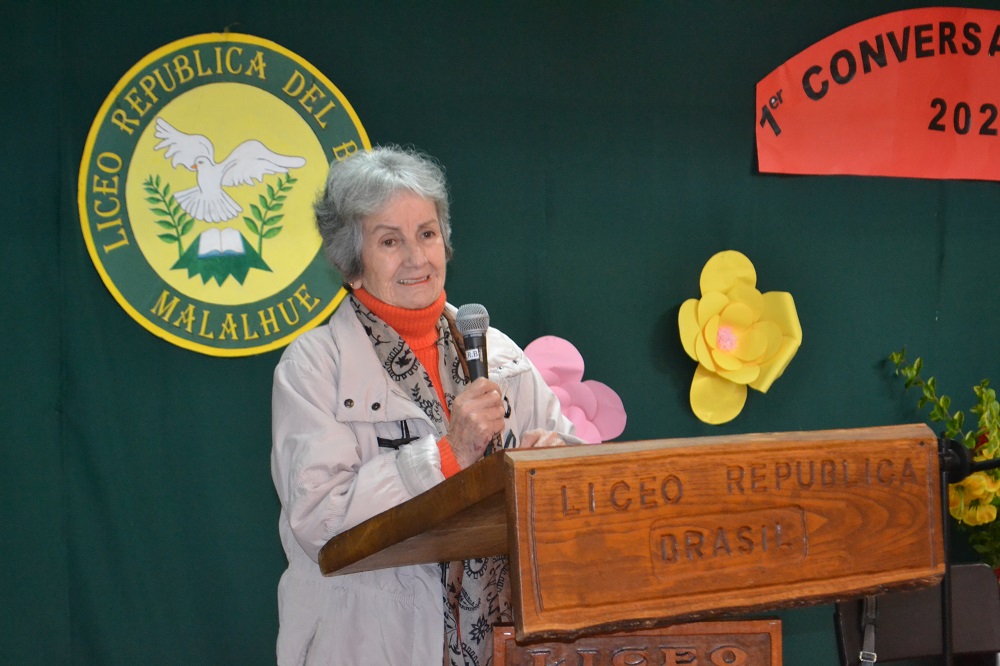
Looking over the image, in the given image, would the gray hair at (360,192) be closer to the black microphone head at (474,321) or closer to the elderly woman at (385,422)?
the elderly woman at (385,422)

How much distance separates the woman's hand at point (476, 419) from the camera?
1.37 m

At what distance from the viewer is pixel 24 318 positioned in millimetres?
2695

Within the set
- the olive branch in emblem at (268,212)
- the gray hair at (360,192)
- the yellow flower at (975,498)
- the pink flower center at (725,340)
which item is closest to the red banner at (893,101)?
the pink flower center at (725,340)

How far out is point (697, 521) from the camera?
94 centimetres

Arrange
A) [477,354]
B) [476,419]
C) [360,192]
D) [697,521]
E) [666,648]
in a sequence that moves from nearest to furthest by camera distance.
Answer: [697,521] < [666,648] < [476,419] < [477,354] < [360,192]

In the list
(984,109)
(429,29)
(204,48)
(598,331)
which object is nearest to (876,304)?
(984,109)

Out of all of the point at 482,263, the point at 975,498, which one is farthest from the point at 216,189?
the point at 975,498

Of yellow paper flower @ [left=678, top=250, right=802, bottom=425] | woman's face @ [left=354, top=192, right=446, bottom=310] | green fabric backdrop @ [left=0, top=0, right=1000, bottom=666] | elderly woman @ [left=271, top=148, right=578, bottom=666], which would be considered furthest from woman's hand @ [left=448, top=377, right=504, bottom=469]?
yellow paper flower @ [left=678, top=250, right=802, bottom=425]

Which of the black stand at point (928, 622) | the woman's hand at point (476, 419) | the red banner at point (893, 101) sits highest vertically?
the red banner at point (893, 101)

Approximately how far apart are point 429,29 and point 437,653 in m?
2.06

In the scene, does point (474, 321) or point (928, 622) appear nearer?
point (474, 321)

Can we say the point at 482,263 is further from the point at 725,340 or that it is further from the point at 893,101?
the point at 893,101

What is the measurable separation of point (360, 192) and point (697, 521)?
0.98 m

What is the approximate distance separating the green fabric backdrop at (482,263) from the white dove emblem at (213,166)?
238mm
